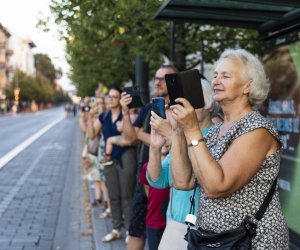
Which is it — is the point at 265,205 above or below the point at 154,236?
above

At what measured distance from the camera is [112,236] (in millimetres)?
5941

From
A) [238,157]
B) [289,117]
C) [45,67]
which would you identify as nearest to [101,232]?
[289,117]

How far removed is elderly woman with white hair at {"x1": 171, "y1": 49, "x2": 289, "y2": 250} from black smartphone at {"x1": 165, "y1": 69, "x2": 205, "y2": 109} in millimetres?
59

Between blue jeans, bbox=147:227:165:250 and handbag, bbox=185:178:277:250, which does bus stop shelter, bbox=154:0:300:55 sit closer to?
blue jeans, bbox=147:227:165:250

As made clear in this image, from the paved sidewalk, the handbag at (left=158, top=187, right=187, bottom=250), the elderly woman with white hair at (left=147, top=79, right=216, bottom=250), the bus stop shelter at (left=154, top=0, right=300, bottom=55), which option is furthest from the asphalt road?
the handbag at (left=158, top=187, right=187, bottom=250)

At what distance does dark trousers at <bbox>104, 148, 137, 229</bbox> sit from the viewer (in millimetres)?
5832

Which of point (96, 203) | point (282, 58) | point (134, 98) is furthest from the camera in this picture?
point (96, 203)

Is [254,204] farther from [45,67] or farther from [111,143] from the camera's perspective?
[45,67]

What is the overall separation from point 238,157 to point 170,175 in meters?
0.95

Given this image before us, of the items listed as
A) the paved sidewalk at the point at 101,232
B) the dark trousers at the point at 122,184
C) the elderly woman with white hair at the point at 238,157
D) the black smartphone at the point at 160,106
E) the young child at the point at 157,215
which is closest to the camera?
the elderly woman with white hair at the point at 238,157

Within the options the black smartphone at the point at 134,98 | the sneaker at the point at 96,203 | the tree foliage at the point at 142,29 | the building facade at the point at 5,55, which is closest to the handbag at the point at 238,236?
the black smartphone at the point at 134,98

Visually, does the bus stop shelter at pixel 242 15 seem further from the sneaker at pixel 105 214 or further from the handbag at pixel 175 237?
the sneaker at pixel 105 214

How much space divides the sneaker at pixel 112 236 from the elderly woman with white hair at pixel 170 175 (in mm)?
→ 2764

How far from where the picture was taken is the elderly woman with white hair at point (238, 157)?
7.28ft
